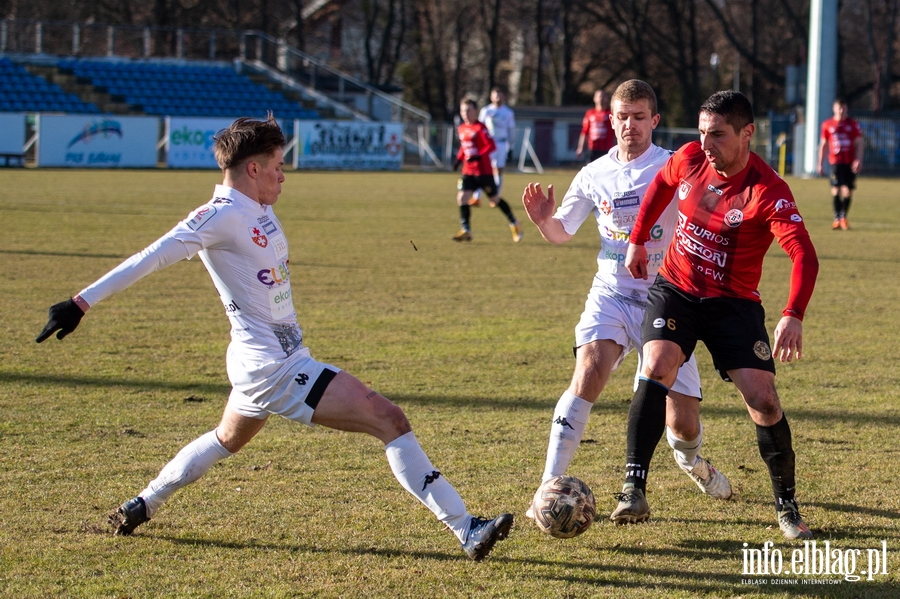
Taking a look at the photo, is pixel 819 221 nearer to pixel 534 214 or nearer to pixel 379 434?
pixel 534 214

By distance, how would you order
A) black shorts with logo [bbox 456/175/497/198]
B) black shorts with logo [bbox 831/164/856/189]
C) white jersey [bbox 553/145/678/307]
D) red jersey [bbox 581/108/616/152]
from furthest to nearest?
1. red jersey [bbox 581/108/616/152]
2. black shorts with logo [bbox 831/164/856/189]
3. black shorts with logo [bbox 456/175/497/198]
4. white jersey [bbox 553/145/678/307]

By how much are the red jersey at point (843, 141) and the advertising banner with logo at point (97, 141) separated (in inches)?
860

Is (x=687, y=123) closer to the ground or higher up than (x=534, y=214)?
higher up

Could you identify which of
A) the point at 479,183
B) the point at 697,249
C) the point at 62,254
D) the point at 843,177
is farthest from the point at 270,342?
the point at 843,177

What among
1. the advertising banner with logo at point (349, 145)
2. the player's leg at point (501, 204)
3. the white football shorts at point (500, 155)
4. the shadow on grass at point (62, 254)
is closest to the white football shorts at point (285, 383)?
the shadow on grass at point (62, 254)

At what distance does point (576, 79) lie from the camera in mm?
59250

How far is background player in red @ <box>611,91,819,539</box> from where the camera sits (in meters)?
4.26

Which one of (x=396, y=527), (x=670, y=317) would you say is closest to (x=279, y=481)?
(x=396, y=527)

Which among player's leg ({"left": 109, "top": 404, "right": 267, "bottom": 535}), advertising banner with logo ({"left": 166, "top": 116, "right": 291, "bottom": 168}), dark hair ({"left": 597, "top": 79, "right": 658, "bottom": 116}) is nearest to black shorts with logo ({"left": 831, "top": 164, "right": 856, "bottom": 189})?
dark hair ({"left": 597, "top": 79, "right": 658, "bottom": 116})

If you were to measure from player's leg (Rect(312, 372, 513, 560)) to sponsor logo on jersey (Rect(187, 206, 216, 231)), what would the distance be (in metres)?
0.75

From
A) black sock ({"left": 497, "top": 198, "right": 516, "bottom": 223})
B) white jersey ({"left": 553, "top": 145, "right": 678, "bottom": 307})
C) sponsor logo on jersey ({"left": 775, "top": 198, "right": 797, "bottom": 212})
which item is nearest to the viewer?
sponsor logo on jersey ({"left": 775, "top": 198, "right": 797, "bottom": 212})

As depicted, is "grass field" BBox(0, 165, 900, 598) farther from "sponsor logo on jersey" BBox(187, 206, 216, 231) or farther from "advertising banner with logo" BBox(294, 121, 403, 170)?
"advertising banner with logo" BBox(294, 121, 403, 170)

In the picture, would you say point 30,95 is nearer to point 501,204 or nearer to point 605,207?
point 501,204

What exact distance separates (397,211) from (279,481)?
15170mm
